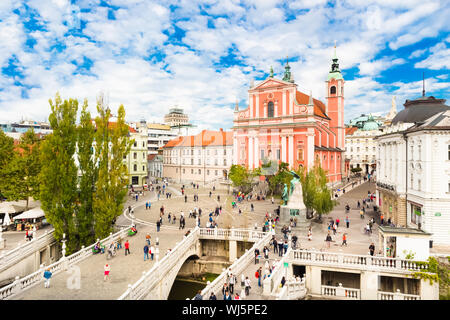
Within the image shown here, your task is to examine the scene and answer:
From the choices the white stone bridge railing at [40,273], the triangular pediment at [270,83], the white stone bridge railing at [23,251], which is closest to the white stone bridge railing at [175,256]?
the white stone bridge railing at [40,273]

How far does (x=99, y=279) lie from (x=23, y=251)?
7444mm

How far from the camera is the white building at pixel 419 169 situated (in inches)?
928

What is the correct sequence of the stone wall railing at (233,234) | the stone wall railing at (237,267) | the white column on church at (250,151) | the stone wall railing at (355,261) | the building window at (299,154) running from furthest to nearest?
the white column on church at (250,151)
the building window at (299,154)
the stone wall railing at (233,234)
the stone wall railing at (355,261)
the stone wall railing at (237,267)

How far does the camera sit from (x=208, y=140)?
71000mm

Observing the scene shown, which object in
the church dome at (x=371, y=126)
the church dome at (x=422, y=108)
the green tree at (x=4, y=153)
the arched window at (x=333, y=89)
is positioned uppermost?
the arched window at (x=333, y=89)

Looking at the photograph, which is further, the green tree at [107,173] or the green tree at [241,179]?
the green tree at [241,179]

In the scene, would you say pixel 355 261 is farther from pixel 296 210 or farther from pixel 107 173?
pixel 107 173

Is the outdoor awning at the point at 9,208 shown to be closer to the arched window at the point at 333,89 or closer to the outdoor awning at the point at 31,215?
the outdoor awning at the point at 31,215

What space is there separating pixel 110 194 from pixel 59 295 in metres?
9.79

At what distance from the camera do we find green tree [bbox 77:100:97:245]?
909 inches

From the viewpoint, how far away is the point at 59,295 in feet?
48.7

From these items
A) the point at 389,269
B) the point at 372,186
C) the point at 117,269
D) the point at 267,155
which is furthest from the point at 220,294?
the point at 372,186

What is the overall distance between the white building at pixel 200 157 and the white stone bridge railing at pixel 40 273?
4374 cm

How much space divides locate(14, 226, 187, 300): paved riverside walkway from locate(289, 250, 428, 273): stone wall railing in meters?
9.58
